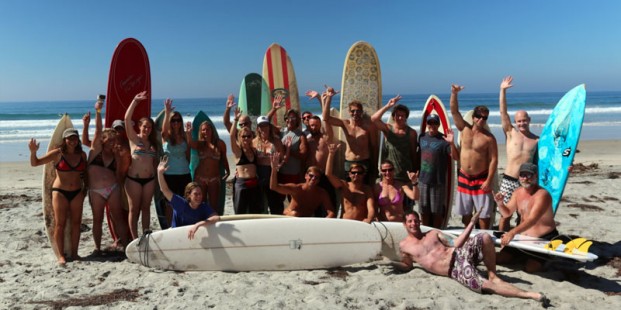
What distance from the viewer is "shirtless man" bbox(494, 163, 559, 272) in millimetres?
3842

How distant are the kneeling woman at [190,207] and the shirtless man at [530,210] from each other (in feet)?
7.82

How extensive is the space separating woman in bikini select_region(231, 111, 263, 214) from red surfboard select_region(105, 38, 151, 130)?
152cm

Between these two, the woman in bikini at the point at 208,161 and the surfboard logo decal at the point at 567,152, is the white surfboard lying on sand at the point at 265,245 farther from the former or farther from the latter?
the surfboard logo decal at the point at 567,152

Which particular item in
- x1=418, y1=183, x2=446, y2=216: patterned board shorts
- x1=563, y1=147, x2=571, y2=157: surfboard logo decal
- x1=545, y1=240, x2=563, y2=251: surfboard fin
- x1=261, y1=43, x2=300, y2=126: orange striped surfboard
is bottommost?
x1=545, y1=240, x2=563, y2=251: surfboard fin

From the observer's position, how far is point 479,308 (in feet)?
10.7

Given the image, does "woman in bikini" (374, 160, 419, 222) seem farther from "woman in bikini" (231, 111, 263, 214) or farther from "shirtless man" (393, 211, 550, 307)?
"woman in bikini" (231, 111, 263, 214)

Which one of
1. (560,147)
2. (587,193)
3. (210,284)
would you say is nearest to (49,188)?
(210,284)

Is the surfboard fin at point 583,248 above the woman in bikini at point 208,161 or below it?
below

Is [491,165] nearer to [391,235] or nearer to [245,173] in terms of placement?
[391,235]

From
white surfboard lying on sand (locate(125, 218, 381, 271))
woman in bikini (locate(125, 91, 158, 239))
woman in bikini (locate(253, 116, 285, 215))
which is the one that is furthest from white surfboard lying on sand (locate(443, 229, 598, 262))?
woman in bikini (locate(125, 91, 158, 239))

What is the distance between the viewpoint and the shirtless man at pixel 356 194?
4.27m

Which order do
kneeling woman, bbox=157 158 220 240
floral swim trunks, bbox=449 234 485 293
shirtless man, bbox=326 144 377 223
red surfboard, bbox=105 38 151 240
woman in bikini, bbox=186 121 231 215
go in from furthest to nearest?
red surfboard, bbox=105 38 151 240, woman in bikini, bbox=186 121 231 215, shirtless man, bbox=326 144 377 223, kneeling woman, bbox=157 158 220 240, floral swim trunks, bbox=449 234 485 293

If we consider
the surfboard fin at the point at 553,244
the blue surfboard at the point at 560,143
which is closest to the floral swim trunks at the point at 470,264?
the surfboard fin at the point at 553,244

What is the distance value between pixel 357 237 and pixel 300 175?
36.2 inches
